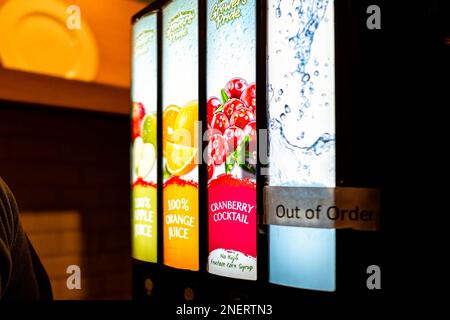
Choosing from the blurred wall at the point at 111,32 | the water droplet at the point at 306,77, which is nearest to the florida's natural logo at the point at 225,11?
the water droplet at the point at 306,77

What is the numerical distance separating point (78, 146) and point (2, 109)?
1.52 feet

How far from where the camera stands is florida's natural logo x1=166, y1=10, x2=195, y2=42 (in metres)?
2.03

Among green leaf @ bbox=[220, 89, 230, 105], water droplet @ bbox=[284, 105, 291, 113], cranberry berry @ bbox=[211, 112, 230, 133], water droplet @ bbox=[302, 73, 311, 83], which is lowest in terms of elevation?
cranberry berry @ bbox=[211, 112, 230, 133]

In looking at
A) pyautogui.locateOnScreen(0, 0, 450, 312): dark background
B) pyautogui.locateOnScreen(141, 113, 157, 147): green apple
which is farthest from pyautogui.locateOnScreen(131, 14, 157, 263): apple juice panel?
pyautogui.locateOnScreen(0, 0, 450, 312): dark background

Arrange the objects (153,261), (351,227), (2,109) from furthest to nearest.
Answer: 1. (2,109)
2. (153,261)
3. (351,227)

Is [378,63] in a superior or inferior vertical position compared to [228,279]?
superior

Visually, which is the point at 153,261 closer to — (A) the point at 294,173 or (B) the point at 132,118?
(B) the point at 132,118

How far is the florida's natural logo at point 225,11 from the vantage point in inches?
71.2

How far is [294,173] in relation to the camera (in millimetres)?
1621

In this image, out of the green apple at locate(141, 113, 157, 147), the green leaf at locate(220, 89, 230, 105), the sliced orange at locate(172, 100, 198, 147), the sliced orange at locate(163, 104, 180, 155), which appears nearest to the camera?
the green leaf at locate(220, 89, 230, 105)

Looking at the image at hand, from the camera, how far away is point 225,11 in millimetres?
1861

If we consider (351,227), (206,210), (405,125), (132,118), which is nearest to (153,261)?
(206,210)

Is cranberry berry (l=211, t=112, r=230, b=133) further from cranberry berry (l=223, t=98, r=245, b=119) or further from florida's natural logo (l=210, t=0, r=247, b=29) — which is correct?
florida's natural logo (l=210, t=0, r=247, b=29)

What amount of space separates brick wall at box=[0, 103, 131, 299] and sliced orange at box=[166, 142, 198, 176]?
97cm
